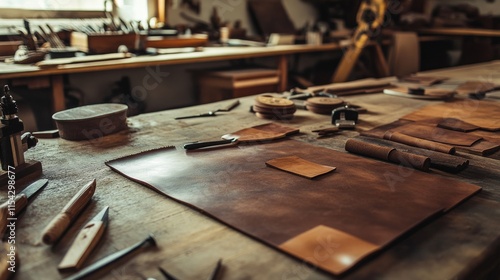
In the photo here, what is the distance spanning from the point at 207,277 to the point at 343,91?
1.97 metres

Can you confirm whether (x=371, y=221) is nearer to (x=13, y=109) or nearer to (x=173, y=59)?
(x=13, y=109)

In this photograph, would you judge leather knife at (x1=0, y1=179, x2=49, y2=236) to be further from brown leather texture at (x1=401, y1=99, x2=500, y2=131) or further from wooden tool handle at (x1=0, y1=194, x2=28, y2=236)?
brown leather texture at (x1=401, y1=99, x2=500, y2=131)

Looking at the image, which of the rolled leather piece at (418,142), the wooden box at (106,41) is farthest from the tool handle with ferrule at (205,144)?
the wooden box at (106,41)

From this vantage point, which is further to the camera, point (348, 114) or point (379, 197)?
point (348, 114)

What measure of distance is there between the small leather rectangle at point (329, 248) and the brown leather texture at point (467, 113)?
4.00 feet

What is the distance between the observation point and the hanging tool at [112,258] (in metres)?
0.87

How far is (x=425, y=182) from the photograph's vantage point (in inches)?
52.4

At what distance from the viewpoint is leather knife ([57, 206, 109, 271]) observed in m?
0.90

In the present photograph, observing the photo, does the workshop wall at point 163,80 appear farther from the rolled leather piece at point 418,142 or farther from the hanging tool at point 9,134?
the rolled leather piece at point 418,142

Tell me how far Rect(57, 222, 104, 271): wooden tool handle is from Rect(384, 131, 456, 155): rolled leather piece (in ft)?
3.74

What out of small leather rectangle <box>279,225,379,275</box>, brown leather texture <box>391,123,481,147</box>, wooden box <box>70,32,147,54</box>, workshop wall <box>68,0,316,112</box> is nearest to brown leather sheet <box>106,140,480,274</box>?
small leather rectangle <box>279,225,379,275</box>

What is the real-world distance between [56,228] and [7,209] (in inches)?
7.2

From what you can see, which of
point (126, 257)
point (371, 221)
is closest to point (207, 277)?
point (126, 257)

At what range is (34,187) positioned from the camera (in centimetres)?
128
